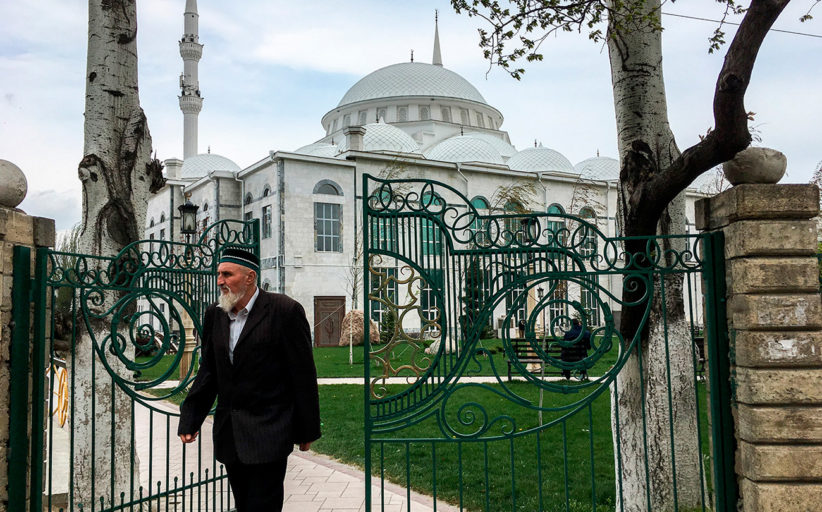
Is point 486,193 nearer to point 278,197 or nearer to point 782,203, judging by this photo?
point 278,197

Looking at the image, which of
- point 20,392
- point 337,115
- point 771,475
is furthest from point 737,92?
point 337,115

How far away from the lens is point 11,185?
12.1ft

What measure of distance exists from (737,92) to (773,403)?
1742mm

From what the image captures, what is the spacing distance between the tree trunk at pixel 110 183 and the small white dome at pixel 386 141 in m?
27.0

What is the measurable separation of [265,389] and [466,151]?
31.7m

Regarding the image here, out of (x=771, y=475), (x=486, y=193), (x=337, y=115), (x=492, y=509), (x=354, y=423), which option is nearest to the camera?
(x=771, y=475)

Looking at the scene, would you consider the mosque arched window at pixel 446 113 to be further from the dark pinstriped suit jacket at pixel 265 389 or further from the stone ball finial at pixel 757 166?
the dark pinstriped suit jacket at pixel 265 389

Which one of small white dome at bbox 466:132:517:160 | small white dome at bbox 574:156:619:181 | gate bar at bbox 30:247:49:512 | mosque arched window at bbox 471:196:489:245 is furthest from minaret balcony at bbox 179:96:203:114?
gate bar at bbox 30:247:49:512

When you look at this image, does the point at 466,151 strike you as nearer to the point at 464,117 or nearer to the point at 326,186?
the point at 326,186

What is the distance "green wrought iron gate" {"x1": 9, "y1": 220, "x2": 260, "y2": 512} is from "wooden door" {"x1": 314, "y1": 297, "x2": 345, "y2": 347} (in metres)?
19.1

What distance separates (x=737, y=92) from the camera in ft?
11.9

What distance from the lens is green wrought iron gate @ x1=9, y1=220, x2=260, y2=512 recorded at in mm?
3734

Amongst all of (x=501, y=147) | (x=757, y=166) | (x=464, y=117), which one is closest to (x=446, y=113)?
(x=464, y=117)

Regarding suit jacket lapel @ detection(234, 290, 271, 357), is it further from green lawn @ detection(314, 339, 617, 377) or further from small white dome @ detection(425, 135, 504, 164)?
small white dome @ detection(425, 135, 504, 164)
